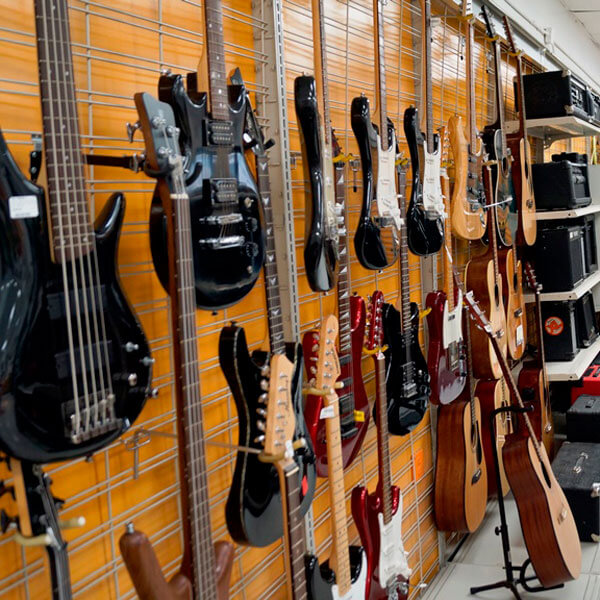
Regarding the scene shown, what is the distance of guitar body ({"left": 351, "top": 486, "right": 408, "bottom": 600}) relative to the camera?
6.19 ft

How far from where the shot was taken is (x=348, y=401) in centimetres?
178

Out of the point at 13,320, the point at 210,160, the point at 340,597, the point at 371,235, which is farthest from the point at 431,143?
the point at 13,320

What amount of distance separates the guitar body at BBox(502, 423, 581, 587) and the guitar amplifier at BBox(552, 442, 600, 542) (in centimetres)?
28

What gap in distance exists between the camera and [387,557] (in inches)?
76.5

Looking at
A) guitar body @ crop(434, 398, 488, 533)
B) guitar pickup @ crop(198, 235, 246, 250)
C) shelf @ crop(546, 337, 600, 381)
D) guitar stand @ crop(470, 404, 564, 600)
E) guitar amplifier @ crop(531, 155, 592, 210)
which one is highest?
guitar amplifier @ crop(531, 155, 592, 210)

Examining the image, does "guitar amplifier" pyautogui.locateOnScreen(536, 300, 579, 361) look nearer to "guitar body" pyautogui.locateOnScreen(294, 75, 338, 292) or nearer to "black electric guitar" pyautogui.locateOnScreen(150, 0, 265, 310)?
"guitar body" pyautogui.locateOnScreen(294, 75, 338, 292)

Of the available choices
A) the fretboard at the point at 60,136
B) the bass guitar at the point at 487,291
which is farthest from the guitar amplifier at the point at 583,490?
the fretboard at the point at 60,136

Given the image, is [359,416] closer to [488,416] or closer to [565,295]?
[488,416]

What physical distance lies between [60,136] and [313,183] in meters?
0.69

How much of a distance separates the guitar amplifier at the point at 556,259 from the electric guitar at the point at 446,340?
0.97m

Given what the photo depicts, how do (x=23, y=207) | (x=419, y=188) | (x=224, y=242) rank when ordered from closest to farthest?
(x=23, y=207) → (x=224, y=242) → (x=419, y=188)

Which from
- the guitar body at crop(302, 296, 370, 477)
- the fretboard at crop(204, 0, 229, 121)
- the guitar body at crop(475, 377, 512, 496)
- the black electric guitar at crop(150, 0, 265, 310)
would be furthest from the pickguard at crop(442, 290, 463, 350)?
the fretboard at crop(204, 0, 229, 121)

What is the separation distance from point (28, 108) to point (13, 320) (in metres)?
0.44

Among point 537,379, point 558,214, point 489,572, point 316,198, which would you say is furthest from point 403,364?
point 558,214
